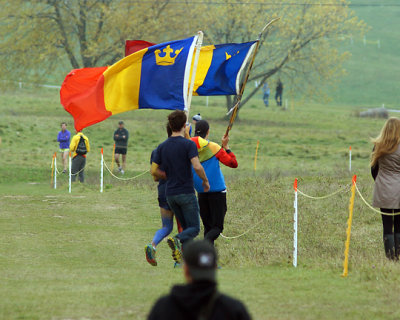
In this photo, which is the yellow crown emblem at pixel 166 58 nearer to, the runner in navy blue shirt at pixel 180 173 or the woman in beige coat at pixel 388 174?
the runner in navy blue shirt at pixel 180 173

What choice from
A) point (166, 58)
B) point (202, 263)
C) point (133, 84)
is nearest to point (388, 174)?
point (166, 58)

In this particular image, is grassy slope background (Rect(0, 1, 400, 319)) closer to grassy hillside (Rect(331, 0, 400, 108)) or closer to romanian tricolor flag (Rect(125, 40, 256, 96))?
romanian tricolor flag (Rect(125, 40, 256, 96))

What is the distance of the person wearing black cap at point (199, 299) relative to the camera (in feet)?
12.3

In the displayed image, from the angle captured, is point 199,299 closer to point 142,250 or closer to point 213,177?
point 213,177

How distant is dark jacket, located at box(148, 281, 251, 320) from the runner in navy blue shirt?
16.5ft

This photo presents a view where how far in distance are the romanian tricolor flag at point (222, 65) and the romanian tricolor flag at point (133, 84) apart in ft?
1.63

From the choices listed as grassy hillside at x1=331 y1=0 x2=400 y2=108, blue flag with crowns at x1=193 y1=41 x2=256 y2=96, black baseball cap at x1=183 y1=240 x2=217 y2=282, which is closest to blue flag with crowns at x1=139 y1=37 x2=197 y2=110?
blue flag with crowns at x1=193 y1=41 x2=256 y2=96

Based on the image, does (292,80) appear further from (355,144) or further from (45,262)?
(45,262)

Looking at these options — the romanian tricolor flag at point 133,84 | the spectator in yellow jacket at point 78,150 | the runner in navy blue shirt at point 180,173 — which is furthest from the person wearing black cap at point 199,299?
the spectator in yellow jacket at point 78,150

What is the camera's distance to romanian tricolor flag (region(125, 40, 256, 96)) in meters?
11.9

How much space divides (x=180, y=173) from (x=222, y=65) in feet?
11.4

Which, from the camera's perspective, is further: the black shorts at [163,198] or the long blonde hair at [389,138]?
the black shorts at [163,198]

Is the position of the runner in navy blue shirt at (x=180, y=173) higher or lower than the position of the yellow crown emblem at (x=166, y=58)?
lower

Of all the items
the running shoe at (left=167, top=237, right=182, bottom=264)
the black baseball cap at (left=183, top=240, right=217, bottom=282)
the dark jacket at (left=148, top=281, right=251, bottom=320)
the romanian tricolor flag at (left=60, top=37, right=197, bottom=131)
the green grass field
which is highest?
the romanian tricolor flag at (left=60, top=37, right=197, bottom=131)
